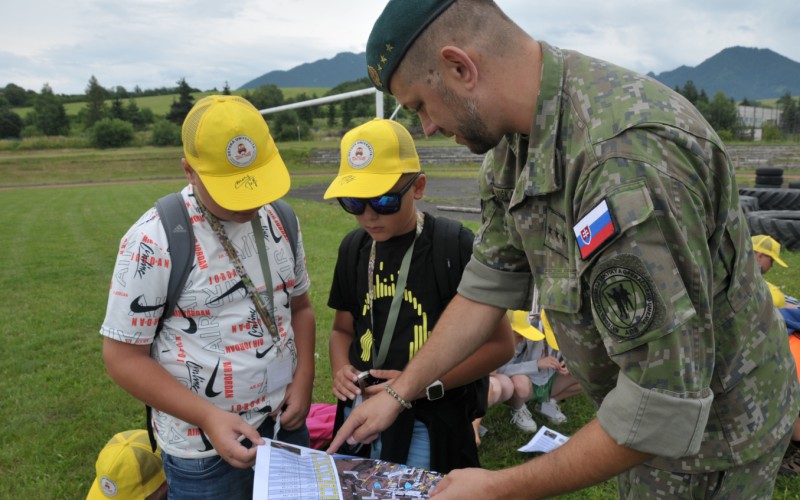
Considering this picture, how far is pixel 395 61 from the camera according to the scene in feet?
4.66

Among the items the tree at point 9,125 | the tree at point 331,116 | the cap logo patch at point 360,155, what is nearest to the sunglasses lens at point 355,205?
the cap logo patch at point 360,155

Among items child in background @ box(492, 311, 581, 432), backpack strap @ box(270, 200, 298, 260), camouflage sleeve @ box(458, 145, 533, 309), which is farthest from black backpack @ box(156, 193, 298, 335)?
child in background @ box(492, 311, 581, 432)

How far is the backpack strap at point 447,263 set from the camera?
2.27 meters

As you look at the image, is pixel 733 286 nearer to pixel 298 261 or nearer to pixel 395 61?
pixel 395 61

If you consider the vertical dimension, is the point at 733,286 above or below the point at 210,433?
above

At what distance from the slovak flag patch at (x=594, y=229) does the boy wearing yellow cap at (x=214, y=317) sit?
111cm

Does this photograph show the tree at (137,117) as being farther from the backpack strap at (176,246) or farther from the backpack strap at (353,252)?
the backpack strap at (176,246)

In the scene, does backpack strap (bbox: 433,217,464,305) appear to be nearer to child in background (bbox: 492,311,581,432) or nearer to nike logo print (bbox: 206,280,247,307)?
nike logo print (bbox: 206,280,247,307)

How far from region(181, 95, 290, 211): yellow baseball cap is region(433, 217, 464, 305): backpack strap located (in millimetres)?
712

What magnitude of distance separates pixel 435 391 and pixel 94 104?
69.3 meters

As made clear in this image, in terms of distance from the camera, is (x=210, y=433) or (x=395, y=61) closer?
(x=395, y=61)

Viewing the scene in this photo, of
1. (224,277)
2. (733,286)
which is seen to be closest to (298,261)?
(224,277)

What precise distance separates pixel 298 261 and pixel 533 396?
2.61 m

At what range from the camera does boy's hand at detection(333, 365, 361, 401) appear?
2189 mm
